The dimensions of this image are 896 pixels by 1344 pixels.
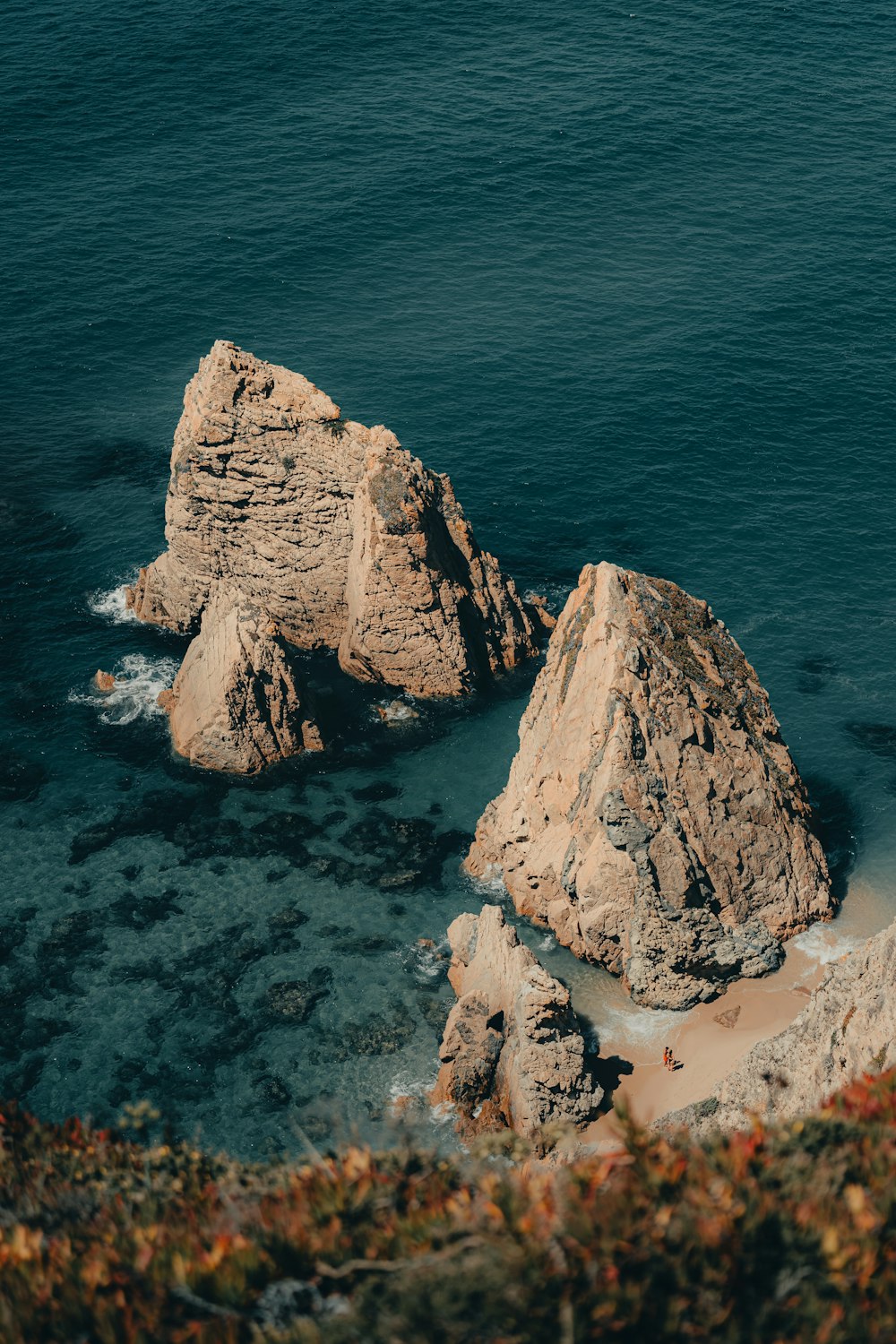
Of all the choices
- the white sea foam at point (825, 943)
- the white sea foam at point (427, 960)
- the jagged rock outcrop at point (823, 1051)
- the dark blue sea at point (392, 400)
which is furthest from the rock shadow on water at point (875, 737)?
the white sea foam at point (427, 960)

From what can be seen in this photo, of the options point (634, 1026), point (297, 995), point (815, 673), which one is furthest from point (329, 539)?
point (634, 1026)

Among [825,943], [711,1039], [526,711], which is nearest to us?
[711,1039]

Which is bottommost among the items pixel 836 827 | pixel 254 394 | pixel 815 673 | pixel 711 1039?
pixel 711 1039

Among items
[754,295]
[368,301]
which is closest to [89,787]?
[368,301]

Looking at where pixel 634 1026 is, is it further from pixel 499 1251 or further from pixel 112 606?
pixel 112 606

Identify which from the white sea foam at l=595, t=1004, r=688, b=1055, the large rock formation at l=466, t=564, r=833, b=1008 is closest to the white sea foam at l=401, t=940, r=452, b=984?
the large rock formation at l=466, t=564, r=833, b=1008

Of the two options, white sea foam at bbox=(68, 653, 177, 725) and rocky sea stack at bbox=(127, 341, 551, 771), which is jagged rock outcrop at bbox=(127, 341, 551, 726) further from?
white sea foam at bbox=(68, 653, 177, 725)

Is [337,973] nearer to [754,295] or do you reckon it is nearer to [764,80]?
[754,295]
